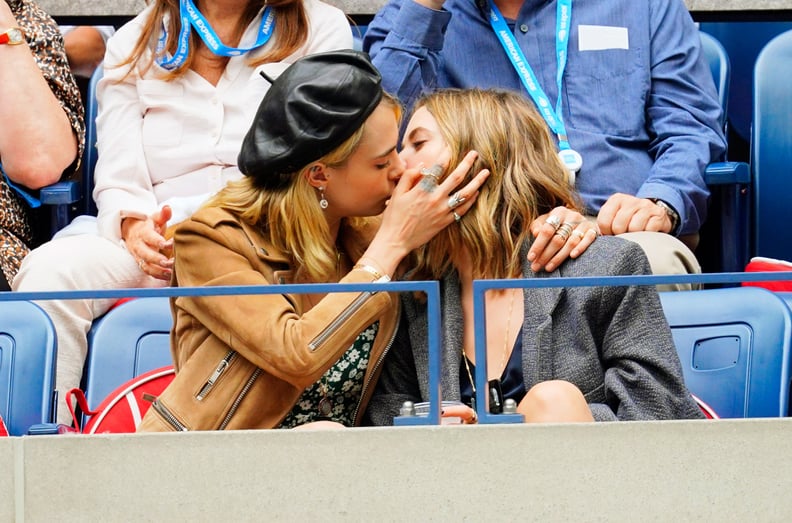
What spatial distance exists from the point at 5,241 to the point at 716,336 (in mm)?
1781

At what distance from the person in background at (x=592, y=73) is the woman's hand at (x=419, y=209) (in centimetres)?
68

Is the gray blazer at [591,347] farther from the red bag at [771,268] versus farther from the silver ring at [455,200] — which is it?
the red bag at [771,268]

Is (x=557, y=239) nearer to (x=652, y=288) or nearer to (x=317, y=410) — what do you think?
(x=652, y=288)

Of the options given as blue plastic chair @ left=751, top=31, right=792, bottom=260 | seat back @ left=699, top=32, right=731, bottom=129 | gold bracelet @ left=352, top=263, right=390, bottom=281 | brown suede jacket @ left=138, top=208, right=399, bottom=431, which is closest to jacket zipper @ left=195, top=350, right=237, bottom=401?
brown suede jacket @ left=138, top=208, right=399, bottom=431

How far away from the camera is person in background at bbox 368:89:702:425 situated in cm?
266

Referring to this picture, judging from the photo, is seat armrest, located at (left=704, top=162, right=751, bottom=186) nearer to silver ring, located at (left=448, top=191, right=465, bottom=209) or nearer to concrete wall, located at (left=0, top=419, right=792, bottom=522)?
silver ring, located at (left=448, top=191, right=465, bottom=209)

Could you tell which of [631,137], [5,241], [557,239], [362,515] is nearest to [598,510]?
[362,515]

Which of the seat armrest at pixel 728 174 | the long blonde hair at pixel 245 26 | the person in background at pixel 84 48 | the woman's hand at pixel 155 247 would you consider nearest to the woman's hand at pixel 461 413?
the woman's hand at pixel 155 247

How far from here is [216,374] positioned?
2674 millimetres

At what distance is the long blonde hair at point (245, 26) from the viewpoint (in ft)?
12.3

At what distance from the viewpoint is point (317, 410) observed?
2.81 metres

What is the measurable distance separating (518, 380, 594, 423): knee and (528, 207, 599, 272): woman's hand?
1.18ft

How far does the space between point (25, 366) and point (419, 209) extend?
876 millimetres

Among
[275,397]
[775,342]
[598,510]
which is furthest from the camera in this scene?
[775,342]
